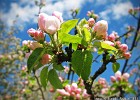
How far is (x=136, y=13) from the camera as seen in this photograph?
2.38m

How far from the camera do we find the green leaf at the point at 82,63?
564 millimetres

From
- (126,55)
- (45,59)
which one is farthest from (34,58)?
(126,55)

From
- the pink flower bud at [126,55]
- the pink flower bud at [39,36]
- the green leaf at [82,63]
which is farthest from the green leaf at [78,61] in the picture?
the pink flower bud at [126,55]

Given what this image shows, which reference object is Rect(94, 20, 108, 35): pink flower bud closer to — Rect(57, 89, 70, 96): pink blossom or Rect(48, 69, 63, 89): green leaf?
Rect(48, 69, 63, 89): green leaf

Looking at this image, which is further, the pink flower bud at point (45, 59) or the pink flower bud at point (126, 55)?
the pink flower bud at point (126, 55)

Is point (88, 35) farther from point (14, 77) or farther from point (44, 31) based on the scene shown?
point (14, 77)

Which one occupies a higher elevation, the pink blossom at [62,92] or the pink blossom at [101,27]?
the pink blossom at [101,27]

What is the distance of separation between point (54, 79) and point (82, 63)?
4.4 inches

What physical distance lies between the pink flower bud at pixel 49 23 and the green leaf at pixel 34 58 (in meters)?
0.06

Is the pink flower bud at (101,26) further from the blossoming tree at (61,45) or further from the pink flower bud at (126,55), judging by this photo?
the pink flower bud at (126,55)

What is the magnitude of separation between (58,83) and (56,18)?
170 mm

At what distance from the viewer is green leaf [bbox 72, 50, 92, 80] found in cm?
56

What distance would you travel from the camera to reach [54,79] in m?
0.65

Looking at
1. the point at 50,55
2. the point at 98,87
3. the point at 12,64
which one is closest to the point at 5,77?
the point at 12,64
